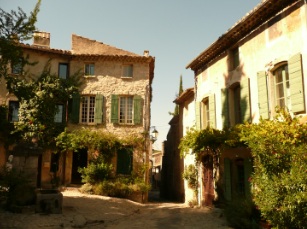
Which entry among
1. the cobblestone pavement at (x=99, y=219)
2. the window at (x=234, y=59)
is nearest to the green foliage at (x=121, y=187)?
the cobblestone pavement at (x=99, y=219)

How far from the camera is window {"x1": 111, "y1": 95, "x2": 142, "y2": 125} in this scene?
16.8m

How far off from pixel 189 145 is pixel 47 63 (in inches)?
420

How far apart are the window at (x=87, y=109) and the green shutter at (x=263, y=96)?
10.4 meters

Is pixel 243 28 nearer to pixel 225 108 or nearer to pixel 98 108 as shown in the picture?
pixel 225 108

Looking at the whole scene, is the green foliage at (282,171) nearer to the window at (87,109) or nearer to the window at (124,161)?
the window at (124,161)

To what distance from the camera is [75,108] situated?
1667cm

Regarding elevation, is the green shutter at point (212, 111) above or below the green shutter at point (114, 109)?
below

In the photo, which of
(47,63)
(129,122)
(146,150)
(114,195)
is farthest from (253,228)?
(47,63)

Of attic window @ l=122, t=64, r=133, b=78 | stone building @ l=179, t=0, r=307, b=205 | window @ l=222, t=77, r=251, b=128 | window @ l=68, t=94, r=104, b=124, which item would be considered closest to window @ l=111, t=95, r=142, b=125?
window @ l=68, t=94, r=104, b=124

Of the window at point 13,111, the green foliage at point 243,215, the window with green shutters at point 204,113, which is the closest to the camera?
the green foliage at point 243,215

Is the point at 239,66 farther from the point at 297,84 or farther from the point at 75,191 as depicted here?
the point at 75,191

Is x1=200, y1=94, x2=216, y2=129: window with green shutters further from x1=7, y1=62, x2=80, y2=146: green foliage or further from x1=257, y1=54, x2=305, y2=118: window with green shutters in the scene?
x1=7, y1=62, x2=80, y2=146: green foliage

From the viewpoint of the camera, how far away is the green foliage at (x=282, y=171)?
6328 millimetres

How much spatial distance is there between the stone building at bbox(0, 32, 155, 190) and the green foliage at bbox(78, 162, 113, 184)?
119cm
